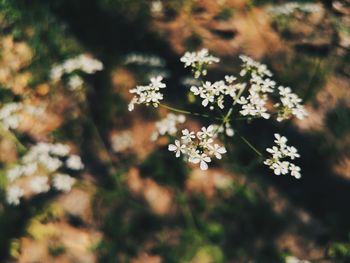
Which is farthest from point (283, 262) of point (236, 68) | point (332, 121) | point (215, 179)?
point (236, 68)

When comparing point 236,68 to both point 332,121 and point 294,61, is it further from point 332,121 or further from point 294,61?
point 332,121

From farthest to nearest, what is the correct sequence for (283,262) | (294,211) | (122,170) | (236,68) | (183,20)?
(183,20), (236,68), (122,170), (294,211), (283,262)

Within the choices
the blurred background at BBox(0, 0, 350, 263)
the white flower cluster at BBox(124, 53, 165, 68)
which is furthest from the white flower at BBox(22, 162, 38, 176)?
the white flower cluster at BBox(124, 53, 165, 68)

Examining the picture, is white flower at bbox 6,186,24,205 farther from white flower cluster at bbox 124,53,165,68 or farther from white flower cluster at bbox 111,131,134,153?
white flower cluster at bbox 124,53,165,68

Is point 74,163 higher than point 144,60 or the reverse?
the reverse

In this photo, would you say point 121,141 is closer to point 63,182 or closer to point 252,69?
point 63,182

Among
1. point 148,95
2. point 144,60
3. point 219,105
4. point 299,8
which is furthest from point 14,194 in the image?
point 299,8
